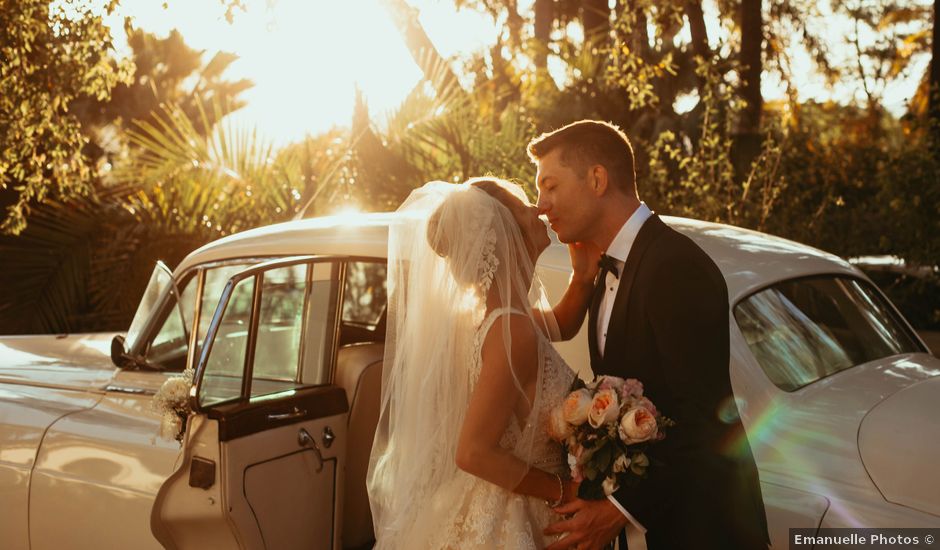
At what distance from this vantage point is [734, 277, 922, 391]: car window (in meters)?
3.34

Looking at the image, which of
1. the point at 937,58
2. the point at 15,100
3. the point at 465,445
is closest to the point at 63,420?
the point at 465,445

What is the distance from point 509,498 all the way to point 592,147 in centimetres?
110

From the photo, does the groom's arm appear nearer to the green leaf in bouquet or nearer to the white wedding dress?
the green leaf in bouquet

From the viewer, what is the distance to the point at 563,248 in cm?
363

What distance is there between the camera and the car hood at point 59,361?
455cm

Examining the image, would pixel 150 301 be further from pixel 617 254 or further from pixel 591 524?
pixel 591 524

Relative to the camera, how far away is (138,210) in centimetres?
1015

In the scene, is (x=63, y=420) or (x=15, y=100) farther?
(x=15, y=100)

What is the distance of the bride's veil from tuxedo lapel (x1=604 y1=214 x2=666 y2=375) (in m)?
0.22

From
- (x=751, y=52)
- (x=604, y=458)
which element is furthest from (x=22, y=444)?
(x=751, y=52)

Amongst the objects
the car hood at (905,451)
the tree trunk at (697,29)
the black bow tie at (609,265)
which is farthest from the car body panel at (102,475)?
the tree trunk at (697,29)

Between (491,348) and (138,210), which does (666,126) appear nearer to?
(138,210)

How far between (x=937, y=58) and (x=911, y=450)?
10160mm

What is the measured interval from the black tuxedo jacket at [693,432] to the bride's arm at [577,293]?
587 millimetres
